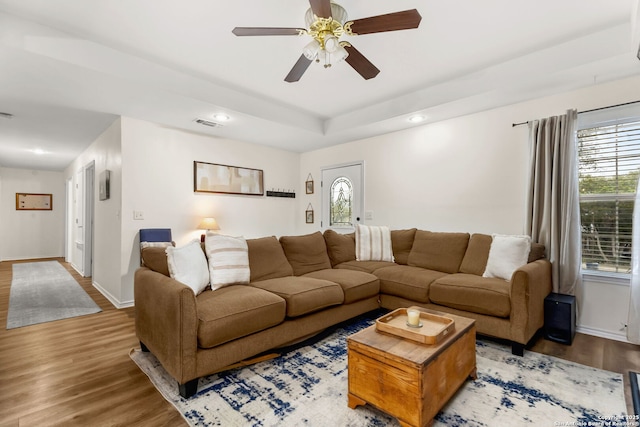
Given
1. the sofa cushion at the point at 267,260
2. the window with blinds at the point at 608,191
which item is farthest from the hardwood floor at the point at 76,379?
the window with blinds at the point at 608,191

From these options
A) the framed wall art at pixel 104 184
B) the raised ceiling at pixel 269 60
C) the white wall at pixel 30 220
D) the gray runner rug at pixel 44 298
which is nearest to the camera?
the raised ceiling at pixel 269 60

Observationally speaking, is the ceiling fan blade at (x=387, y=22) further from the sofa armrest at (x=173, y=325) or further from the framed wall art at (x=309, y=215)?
the framed wall art at (x=309, y=215)

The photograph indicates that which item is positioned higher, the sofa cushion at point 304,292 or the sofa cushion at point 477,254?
the sofa cushion at point 477,254

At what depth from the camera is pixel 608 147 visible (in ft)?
9.19

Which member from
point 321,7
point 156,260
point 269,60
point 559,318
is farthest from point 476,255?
point 156,260

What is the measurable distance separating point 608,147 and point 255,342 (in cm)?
353

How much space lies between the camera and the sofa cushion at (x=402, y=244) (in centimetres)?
376

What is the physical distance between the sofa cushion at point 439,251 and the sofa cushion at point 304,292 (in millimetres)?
1282

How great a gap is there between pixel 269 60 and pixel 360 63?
97 centimetres

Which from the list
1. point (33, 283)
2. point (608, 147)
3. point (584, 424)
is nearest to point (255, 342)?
point (584, 424)

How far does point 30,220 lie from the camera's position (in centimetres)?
757

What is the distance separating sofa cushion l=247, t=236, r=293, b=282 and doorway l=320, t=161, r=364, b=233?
199 centimetres

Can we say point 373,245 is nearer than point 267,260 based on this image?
No

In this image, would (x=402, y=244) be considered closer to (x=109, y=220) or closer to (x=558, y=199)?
(x=558, y=199)
